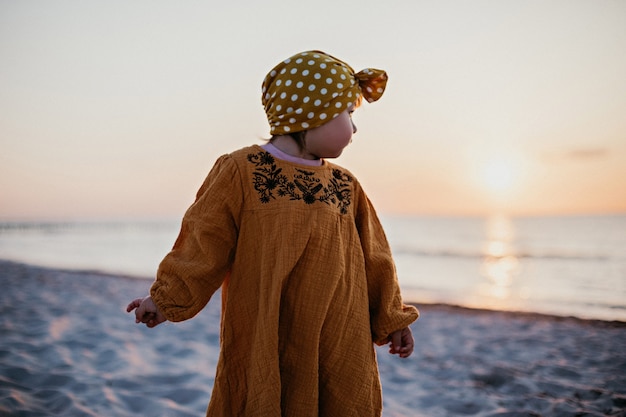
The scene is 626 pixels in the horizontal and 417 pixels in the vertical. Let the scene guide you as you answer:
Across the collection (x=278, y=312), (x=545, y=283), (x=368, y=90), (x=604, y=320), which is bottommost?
(x=545, y=283)

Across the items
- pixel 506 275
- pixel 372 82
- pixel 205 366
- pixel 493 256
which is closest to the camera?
pixel 372 82

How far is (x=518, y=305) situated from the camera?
8.05m

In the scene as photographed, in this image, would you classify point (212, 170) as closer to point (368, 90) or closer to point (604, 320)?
point (368, 90)

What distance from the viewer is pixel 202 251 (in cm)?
167

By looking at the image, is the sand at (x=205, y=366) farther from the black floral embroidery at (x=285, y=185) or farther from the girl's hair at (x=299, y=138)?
the girl's hair at (x=299, y=138)

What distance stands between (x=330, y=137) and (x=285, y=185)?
0.85ft

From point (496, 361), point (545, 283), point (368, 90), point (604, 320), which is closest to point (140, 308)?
point (368, 90)

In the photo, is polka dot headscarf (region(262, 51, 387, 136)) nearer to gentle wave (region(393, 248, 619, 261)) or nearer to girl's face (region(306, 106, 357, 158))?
girl's face (region(306, 106, 357, 158))

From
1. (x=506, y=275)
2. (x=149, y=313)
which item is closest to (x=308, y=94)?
(x=149, y=313)

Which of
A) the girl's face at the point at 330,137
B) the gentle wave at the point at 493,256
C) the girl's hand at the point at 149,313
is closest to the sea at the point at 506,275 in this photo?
the gentle wave at the point at 493,256

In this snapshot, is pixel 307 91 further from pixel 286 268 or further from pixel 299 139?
pixel 286 268

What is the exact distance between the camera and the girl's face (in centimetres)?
178

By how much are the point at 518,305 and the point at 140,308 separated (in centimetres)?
778

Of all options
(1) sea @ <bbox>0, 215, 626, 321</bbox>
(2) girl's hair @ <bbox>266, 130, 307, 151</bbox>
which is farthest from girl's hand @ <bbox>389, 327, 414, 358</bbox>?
(1) sea @ <bbox>0, 215, 626, 321</bbox>
